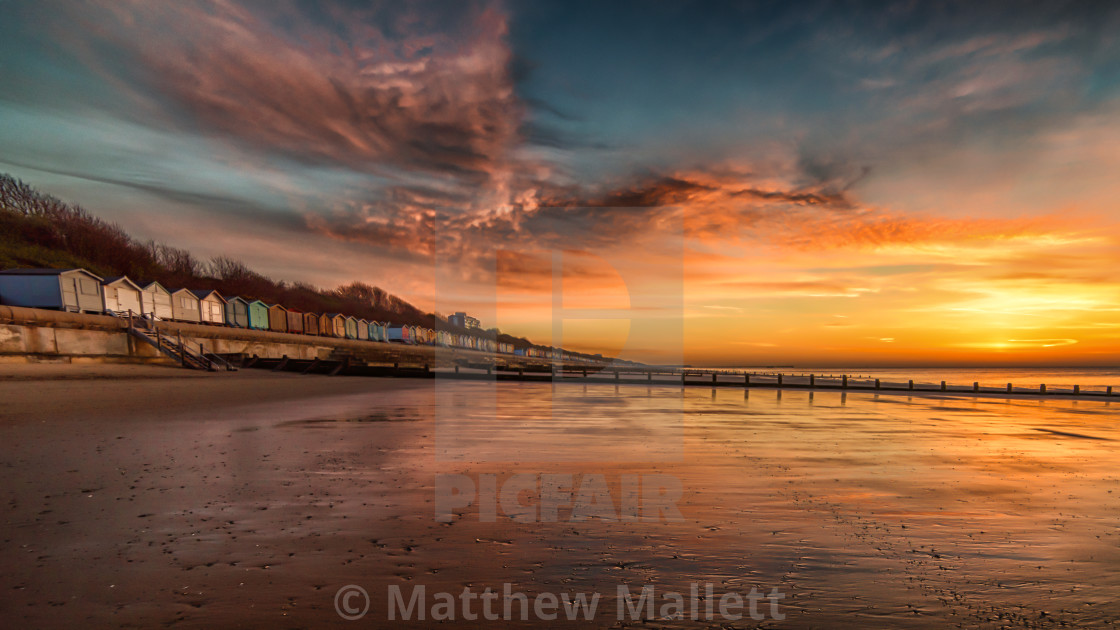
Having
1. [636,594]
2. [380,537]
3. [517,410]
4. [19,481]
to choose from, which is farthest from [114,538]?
[517,410]

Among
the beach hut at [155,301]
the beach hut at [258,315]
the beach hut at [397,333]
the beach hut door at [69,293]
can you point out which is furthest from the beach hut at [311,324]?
the beach hut door at [69,293]

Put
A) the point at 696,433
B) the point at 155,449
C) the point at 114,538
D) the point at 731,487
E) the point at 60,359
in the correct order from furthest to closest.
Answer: the point at 60,359 < the point at 696,433 < the point at 155,449 < the point at 731,487 < the point at 114,538

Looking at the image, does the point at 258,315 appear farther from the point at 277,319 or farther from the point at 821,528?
the point at 821,528

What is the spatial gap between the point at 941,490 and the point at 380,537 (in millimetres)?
9990

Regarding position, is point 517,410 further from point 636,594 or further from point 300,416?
point 636,594

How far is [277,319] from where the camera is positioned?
238ft

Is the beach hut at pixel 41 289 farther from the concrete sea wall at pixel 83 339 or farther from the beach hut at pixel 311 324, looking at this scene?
the beach hut at pixel 311 324

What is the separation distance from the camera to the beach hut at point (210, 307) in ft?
186

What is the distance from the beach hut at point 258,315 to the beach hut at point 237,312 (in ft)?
2.87

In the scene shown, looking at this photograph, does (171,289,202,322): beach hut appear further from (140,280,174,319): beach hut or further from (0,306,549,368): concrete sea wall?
(0,306,549,368): concrete sea wall

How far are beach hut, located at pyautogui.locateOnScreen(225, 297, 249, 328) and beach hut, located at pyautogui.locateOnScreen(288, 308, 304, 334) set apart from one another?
1223 centimetres

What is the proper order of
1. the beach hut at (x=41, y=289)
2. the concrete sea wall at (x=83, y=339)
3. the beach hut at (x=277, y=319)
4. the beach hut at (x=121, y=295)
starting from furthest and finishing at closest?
the beach hut at (x=277, y=319), the beach hut at (x=121, y=295), the beach hut at (x=41, y=289), the concrete sea wall at (x=83, y=339)

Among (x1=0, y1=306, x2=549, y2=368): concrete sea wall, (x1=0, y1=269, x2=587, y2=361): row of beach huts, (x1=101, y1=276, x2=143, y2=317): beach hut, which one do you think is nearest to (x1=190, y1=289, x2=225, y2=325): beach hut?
(x1=0, y1=269, x2=587, y2=361): row of beach huts

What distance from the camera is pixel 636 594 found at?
479 centimetres
